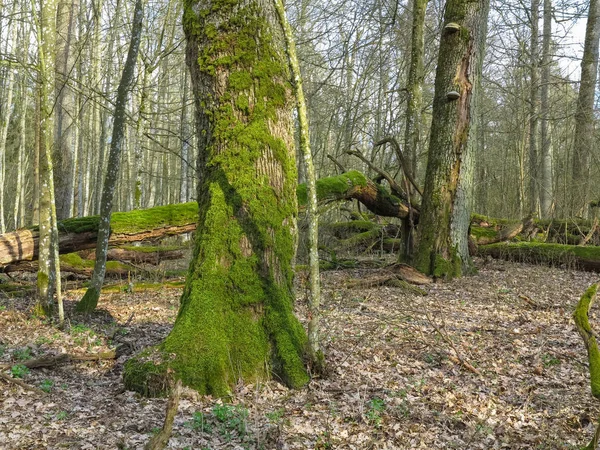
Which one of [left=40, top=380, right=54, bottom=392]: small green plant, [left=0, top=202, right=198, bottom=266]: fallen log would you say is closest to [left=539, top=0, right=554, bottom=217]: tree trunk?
[left=0, top=202, right=198, bottom=266]: fallen log

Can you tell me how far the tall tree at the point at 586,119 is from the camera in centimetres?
1227

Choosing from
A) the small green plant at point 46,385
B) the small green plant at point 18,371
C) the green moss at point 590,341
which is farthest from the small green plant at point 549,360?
the small green plant at point 18,371

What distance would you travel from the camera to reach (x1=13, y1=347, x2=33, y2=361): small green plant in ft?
16.0

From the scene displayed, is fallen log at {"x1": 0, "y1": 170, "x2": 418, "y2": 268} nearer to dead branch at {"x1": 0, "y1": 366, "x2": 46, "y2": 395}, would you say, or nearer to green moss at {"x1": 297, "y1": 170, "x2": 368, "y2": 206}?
green moss at {"x1": 297, "y1": 170, "x2": 368, "y2": 206}

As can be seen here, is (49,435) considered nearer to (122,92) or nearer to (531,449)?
(531,449)

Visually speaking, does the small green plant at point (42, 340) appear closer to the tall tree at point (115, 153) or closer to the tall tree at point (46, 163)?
the tall tree at point (46, 163)

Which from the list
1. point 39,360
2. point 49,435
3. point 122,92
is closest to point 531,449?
point 49,435

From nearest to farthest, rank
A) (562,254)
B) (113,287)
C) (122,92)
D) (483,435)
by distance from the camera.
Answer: (483,435), (122,92), (113,287), (562,254)

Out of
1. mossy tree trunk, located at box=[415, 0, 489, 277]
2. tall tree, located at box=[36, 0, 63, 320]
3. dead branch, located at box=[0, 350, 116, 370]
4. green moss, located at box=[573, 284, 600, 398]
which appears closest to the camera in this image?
green moss, located at box=[573, 284, 600, 398]

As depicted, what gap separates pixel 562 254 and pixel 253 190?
8439mm

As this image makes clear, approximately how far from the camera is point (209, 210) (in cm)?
452

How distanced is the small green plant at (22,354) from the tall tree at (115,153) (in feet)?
5.42

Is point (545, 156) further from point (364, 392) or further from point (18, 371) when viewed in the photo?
point (18, 371)

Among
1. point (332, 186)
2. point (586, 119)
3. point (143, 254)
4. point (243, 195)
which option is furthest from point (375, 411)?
point (586, 119)
